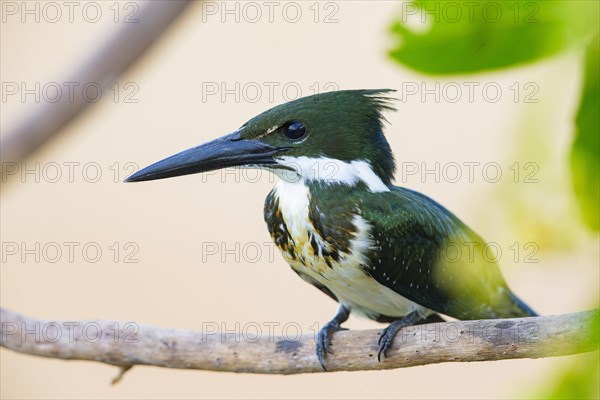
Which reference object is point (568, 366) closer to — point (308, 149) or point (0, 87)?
point (308, 149)

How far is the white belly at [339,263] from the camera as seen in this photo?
2.37m

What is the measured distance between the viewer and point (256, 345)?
251cm

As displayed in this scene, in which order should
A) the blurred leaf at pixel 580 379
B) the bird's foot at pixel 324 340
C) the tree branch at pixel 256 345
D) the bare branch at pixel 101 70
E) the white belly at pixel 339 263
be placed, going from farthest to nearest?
1. the bird's foot at pixel 324 340
2. the white belly at pixel 339 263
3. the tree branch at pixel 256 345
4. the bare branch at pixel 101 70
5. the blurred leaf at pixel 580 379

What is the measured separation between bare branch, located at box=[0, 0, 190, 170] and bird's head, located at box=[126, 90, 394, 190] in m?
0.86

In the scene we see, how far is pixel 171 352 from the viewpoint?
2600 mm

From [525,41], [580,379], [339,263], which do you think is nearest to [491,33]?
[525,41]

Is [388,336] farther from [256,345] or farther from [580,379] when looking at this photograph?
[580,379]

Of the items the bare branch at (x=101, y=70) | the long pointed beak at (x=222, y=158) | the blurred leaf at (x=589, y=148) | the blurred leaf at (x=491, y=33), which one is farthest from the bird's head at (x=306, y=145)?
the blurred leaf at (x=589, y=148)

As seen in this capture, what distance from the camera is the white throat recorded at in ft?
7.99

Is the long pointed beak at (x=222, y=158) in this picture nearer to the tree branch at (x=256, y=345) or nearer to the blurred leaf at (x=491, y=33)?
the tree branch at (x=256, y=345)

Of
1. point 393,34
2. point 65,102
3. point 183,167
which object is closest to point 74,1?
point 183,167

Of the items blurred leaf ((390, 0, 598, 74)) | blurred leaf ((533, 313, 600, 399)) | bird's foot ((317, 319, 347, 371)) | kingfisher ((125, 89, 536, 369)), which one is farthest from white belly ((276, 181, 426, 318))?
blurred leaf ((533, 313, 600, 399))

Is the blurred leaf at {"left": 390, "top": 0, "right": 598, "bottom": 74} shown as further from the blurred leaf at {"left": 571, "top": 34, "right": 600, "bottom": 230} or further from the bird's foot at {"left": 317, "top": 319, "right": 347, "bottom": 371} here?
the bird's foot at {"left": 317, "top": 319, "right": 347, "bottom": 371}

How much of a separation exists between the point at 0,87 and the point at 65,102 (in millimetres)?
4155
